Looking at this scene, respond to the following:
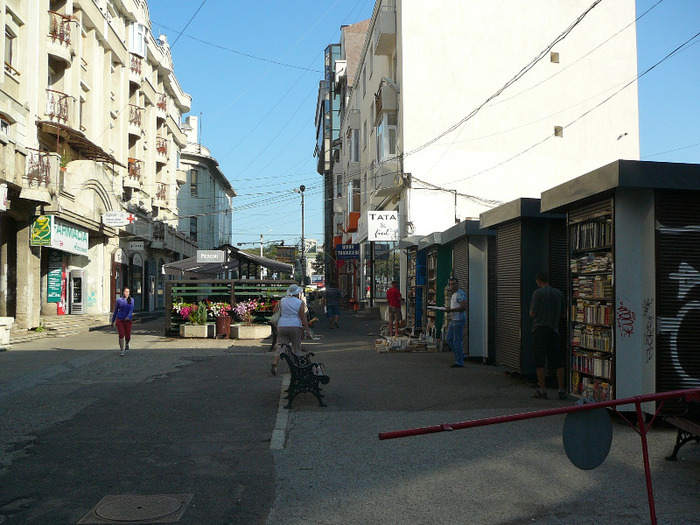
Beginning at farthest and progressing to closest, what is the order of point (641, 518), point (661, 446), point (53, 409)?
point (53, 409), point (661, 446), point (641, 518)

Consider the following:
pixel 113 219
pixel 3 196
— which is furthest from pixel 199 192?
pixel 3 196

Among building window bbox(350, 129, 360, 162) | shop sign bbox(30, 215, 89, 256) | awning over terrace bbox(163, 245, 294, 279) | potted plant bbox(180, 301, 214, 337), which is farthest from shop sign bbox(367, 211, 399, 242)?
building window bbox(350, 129, 360, 162)

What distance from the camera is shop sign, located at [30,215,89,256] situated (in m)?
23.1

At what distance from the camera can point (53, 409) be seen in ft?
30.6

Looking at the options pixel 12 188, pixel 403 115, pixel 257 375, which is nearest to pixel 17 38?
pixel 12 188

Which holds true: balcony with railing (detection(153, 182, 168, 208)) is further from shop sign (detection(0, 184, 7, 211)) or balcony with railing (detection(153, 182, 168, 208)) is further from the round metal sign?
the round metal sign

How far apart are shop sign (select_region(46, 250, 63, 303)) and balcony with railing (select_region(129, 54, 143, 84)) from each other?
14379 millimetres

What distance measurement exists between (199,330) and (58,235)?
7.66m

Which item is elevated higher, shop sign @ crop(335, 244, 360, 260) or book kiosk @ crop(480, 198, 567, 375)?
shop sign @ crop(335, 244, 360, 260)

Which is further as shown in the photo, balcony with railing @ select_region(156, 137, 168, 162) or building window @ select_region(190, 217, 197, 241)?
building window @ select_region(190, 217, 197, 241)

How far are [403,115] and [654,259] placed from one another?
69.4 ft

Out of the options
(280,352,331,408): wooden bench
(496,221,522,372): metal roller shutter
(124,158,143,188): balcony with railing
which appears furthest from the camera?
(124,158,143,188): balcony with railing

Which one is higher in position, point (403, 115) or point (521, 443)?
point (403, 115)

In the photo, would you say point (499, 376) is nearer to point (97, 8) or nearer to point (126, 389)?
point (126, 389)
